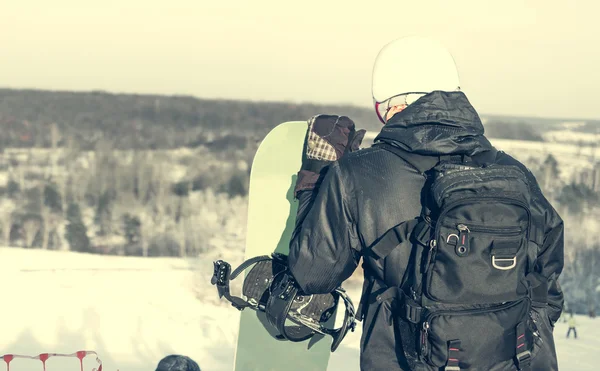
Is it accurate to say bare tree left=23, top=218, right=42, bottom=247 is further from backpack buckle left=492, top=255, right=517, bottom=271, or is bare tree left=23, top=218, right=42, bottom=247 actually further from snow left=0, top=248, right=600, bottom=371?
backpack buckle left=492, top=255, right=517, bottom=271

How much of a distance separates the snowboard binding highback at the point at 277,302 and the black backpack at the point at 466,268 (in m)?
0.32

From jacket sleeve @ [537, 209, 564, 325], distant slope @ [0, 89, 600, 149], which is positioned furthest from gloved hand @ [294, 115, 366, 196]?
distant slope @ [0, 89, 600, 149]

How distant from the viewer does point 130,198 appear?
60.0 feet

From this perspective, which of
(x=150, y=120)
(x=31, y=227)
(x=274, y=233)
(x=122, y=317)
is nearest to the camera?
Answer: (x=274, y=233)

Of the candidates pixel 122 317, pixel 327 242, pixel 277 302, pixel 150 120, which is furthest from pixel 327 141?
pixel 150 120

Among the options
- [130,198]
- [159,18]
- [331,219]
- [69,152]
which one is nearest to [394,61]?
[331,219]

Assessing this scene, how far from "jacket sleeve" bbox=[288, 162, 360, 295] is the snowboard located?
1.29m

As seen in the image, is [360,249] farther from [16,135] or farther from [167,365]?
[16,135]

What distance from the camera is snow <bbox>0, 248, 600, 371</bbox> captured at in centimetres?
838

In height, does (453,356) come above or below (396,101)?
below

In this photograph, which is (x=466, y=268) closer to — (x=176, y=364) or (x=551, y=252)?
(x=551, y=252)

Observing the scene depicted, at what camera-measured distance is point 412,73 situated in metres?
1.83

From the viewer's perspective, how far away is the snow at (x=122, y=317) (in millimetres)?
8375

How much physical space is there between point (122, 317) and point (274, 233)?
23.0 feet
